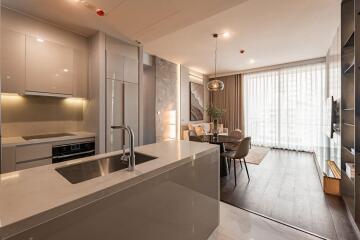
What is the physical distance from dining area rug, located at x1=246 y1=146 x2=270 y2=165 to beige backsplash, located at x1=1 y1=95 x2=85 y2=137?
3.99 metres

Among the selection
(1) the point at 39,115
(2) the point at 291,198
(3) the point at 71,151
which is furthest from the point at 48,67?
(2) the point at 291,198

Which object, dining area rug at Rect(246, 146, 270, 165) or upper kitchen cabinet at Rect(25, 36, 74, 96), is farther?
dining area rug at Rect(246, 146, 270, 165)

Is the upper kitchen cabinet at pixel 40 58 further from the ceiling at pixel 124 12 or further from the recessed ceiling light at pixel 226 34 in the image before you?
the recessed ceiling light at pixel 226 34

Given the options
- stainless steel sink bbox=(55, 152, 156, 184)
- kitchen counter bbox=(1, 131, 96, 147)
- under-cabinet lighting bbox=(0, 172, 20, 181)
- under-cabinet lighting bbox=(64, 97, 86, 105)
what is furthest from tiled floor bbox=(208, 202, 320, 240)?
under-cabinet lighting bbox=(64, 97, 86, 105)

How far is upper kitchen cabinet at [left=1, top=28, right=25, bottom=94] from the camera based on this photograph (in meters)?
2.15

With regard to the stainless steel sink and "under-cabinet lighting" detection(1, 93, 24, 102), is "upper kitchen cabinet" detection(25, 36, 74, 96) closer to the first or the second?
"under-cabinet lighting" detection(1, 93, 24, 102)

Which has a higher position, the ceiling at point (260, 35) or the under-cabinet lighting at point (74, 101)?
the ceiling at point (260, 35)

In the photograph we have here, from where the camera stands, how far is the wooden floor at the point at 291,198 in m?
1.95

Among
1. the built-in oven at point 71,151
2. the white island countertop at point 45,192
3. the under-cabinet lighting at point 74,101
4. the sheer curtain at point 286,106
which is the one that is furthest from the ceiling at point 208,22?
the white island countertop at point 45,192

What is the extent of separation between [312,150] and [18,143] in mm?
6666

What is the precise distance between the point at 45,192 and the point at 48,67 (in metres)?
2.44

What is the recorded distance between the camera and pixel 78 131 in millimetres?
3164

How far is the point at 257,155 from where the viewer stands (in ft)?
16.0

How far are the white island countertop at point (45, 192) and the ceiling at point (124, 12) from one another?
1.97m
